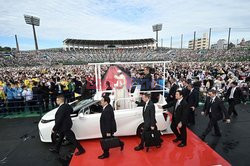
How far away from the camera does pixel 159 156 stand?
13.9 ft

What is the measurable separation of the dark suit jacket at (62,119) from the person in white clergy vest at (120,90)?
1.82 meters

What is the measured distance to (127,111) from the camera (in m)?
4.96

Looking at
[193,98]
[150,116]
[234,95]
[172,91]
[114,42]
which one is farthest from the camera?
[114,42]

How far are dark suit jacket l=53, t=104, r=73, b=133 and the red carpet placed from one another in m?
0.89

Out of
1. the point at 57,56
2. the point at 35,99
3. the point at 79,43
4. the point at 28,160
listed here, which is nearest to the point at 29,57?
the point at 57,56

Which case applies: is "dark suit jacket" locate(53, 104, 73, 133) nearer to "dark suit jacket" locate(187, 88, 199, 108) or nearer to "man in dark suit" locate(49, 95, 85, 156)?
"man in dark suit" locate(49, 95, 85, 156)

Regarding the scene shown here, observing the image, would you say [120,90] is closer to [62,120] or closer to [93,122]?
[93,122]

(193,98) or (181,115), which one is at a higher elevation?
(193,98)

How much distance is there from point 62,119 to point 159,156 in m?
2.63

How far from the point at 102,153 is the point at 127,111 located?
53.4 inches

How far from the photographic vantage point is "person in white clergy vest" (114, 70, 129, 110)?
18.1ft

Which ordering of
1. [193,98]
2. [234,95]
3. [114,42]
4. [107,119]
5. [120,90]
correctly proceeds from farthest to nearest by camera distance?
[114,42] < [234,95] < [193,98] < [120,90] < [107,119]

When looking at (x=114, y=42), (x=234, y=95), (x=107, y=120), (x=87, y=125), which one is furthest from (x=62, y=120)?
(x=114, y=42)

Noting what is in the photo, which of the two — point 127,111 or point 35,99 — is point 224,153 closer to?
point 127,111
